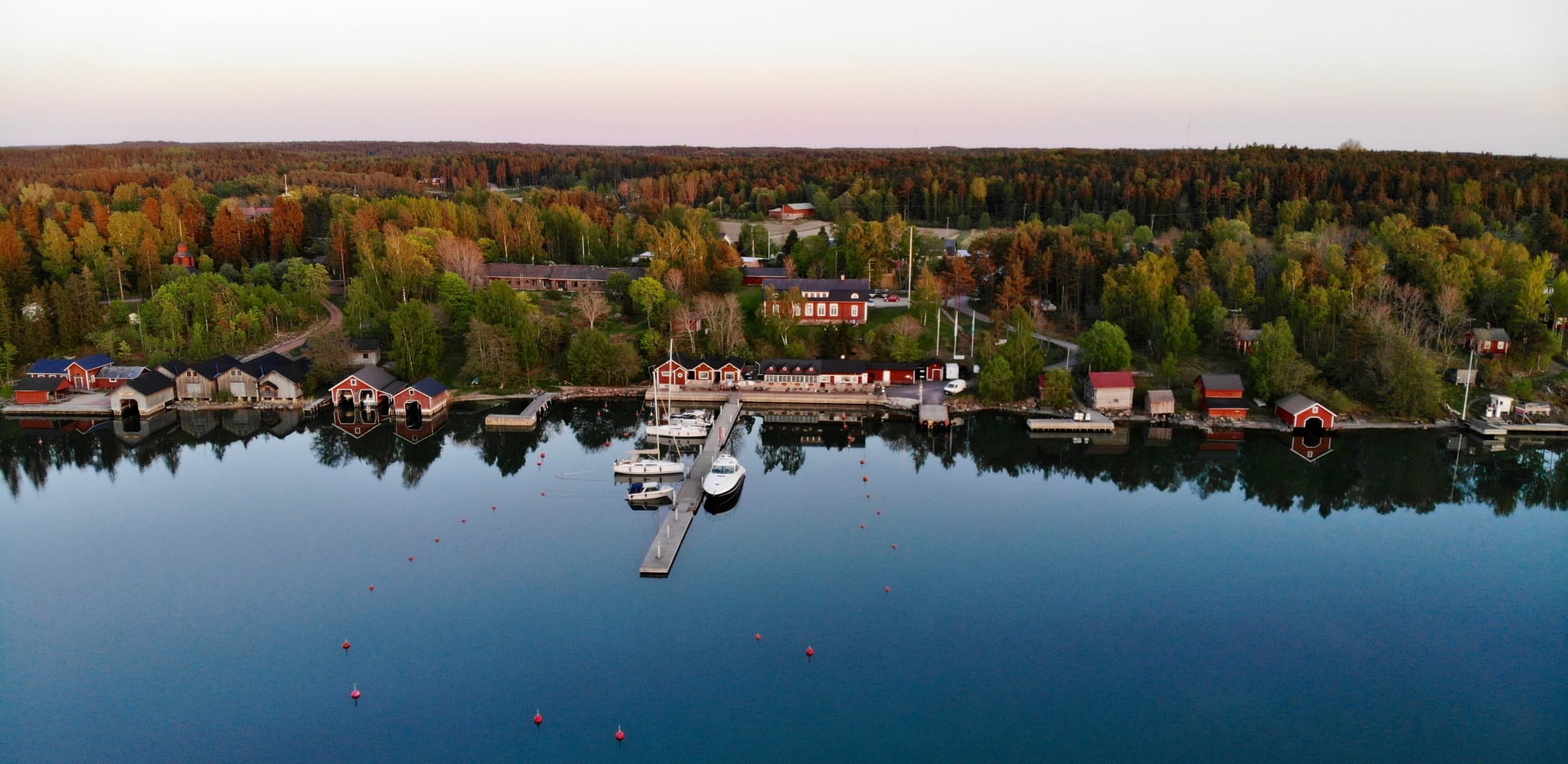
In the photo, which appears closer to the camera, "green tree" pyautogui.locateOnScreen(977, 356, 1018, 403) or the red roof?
the red roof

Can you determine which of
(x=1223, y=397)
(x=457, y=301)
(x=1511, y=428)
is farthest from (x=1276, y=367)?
(x=457, y=301)

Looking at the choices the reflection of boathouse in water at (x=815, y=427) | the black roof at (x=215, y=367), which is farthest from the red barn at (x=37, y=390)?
the reflection of boathouse in water at (x=815, y=427)

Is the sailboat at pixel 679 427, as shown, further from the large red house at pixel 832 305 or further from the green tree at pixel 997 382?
the large red house at pixel 832 305

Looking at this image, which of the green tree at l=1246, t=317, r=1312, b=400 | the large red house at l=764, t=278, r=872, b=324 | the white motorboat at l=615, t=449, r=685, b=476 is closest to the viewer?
Result: the white motorboat at l=615, t=449, r=685, b=476

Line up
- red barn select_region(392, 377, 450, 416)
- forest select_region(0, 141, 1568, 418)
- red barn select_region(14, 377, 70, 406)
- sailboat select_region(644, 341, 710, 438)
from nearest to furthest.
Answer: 1. sailboat select_region(644, 341, 710, 438)
2. red barn select_region(392, 377, 450, 416)
3. red barn select_region(14, 377, 70, 406)
4. forest select_region(0, 141, 1568, 418)

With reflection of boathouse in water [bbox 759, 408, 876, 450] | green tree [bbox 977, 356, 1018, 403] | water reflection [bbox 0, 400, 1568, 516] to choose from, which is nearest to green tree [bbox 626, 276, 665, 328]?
water reflection [bbox 0, 400, 1568, 516]

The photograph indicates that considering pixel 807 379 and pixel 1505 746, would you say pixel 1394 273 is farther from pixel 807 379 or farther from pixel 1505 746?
pixel 1505 746

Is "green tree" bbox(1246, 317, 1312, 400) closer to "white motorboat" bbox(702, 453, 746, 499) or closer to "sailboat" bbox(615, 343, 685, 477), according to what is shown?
"white motorboat" bbox(702, 453, 746, 499)

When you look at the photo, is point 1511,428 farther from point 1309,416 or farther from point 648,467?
point 648,467
